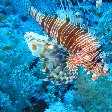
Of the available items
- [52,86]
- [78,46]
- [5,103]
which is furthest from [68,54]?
[52,86]

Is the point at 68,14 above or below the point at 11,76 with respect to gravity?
above

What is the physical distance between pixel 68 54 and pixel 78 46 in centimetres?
14

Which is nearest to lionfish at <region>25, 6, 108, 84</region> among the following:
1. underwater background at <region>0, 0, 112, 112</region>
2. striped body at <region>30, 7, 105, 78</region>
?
striped body at <region>30, 7, 105, 78</region>

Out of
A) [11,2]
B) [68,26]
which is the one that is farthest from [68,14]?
[11,2]

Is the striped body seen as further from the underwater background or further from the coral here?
the coral

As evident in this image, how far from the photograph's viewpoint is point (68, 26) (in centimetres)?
297

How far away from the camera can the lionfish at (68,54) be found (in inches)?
104

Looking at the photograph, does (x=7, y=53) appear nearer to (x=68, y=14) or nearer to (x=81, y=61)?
(x=68, y=14)

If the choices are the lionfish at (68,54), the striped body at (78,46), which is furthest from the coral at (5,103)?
the striped body at (78,46)

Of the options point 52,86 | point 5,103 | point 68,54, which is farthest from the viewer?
point 52,86

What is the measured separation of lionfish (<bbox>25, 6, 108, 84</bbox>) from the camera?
8.67 ft

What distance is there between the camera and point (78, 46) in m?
2.79

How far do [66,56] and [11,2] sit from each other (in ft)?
15.0

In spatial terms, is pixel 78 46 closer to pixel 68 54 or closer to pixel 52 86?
pixel 68 54
